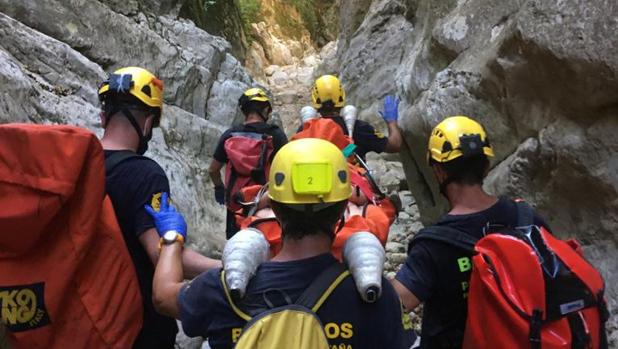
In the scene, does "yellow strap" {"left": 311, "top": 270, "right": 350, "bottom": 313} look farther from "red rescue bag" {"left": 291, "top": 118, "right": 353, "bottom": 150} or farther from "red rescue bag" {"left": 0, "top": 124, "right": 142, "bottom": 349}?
"red rescue bag" {"left": 291, "top": 118, "right": 353, "bottom": 150}

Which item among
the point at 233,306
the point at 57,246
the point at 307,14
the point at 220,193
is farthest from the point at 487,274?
the point at 307,14

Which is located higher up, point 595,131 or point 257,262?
point 595,131

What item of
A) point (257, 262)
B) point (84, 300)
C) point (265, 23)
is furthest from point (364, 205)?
point (265, 23)

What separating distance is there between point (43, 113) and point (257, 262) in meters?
4.09

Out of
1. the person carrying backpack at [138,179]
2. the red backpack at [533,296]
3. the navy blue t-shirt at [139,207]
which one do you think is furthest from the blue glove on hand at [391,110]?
the navy blue t-shirt at [139,207]

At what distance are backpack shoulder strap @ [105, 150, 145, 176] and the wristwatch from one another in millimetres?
473

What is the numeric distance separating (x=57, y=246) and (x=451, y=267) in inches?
68.0

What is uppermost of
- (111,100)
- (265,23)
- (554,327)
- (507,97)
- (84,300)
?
(265,23)

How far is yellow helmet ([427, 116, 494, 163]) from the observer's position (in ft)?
8.40

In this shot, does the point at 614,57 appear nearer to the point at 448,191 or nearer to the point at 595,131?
the point at 595,131

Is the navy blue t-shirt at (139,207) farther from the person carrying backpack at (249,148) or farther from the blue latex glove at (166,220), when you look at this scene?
the person carrying backpack at (249,148)

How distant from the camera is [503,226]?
7.86ft

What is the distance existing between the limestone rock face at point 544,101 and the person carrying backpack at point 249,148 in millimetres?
1838

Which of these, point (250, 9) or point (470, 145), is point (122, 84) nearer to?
point (470, 145)
